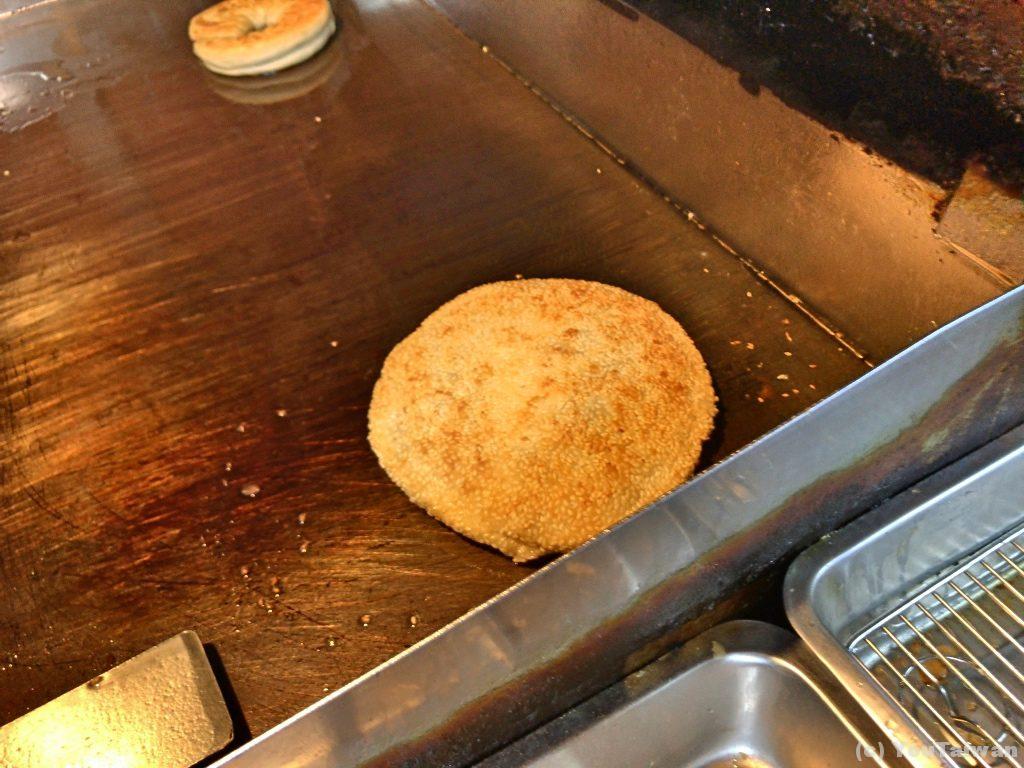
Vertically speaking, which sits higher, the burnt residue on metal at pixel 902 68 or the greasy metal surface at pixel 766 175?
the burnt residue on metal at pixel 902 68

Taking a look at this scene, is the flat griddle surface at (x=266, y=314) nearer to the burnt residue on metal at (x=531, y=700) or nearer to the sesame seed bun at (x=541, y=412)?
the sesame seed bun at (x=541, y=412)

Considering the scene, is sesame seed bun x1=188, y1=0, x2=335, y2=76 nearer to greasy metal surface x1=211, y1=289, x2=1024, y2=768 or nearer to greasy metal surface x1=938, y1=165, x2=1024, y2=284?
greasy metal surface x1=938, y1=165, x2=1024, y2=284

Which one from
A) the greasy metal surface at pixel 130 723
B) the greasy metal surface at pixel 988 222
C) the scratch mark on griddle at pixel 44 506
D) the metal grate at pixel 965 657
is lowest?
the scratch mark on griddle at pixel 44 506

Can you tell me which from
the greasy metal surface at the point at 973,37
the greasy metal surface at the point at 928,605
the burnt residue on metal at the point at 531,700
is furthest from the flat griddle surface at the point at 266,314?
the greasy metal surface at the point at 973,37

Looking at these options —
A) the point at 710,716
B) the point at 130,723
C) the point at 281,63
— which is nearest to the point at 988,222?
the point at 710,716

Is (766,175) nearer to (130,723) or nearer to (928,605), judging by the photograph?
(928,605)

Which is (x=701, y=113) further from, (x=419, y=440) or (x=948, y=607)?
(x=948, y=607)
